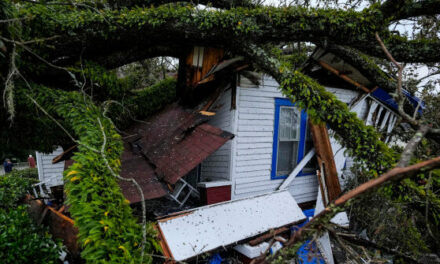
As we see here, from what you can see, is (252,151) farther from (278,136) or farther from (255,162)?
(278,136)

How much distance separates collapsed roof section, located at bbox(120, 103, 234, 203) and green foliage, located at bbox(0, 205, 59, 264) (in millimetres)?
1517

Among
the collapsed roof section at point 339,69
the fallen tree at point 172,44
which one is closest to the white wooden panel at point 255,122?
the fallen tree at point 172,44

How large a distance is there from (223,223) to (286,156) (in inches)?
130

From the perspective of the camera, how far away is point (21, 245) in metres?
3.31

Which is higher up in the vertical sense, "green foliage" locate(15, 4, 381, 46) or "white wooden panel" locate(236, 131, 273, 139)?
"green foliage" locate(15, 4, 381, 46)

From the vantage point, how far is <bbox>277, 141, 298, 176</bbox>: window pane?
20.7 feet

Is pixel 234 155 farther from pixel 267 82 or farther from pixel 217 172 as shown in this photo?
pixel 267 82

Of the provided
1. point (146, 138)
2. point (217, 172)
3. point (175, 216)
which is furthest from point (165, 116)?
point (175, 216)

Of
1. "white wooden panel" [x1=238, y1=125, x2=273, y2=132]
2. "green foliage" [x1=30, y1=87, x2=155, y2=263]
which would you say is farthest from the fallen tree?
"white wooden panel" [x1=238, y1=125, x2=273, y2=132]

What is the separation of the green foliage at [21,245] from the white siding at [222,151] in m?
3.82

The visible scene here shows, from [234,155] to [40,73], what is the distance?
513 cm

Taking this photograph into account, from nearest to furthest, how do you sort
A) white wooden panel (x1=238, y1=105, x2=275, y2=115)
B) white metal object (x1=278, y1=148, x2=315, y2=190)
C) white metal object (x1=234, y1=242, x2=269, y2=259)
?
white metal object (x1=234, y1=242, x2=269, y2=259) → white wooden panel (x1=238, y1=105, x2=275, y2=115) → white metal object (x1=278, y1=148, x2=315, y2=190)

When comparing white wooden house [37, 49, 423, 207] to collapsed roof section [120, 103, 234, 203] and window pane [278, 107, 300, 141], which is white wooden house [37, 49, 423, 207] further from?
collapsed roof section [120, 103, 234, 203]

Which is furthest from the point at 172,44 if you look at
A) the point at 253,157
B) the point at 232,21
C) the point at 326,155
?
the point at 326,155
